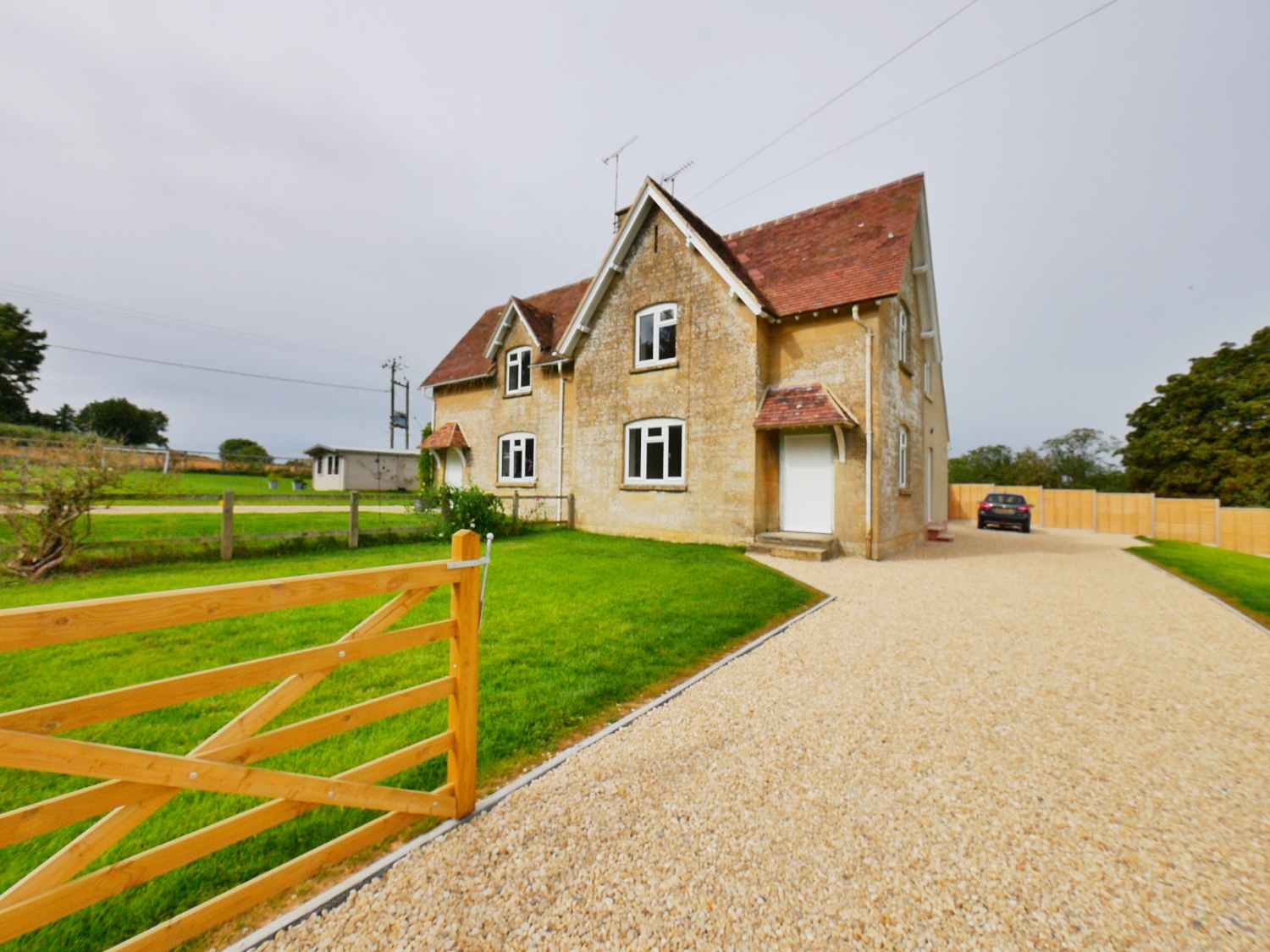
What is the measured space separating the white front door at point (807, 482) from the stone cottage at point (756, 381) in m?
0.04

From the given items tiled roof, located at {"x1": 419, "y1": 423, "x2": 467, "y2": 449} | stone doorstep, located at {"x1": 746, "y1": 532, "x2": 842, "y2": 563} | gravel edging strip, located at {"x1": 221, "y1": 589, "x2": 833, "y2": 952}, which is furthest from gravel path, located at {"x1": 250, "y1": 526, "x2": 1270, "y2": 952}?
tiled roof, located at {"x1": 419, "y1": 423, "x2": 467, "y2": 449}

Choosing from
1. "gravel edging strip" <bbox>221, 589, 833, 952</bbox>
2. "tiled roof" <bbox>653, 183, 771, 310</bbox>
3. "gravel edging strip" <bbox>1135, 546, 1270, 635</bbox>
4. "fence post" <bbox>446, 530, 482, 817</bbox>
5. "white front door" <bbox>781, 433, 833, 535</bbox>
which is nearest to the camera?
"gravel edging strip" <bbox>221, 589, 833, 952</bbox>

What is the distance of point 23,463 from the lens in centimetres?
723

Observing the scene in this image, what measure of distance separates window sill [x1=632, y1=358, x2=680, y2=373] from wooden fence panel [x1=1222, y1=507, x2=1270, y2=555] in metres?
23.9

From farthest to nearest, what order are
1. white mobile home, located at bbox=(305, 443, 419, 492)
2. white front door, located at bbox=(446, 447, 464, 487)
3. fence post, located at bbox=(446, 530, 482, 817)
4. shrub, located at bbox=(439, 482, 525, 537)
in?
white mobile home, located at bbox=(305, 443, 419, 492), white front door, located at bbox=(446, 447, 464, 487), shrub, located at bbox=(439, 482, 525, 537), fence post, located at bbox=(446, 530, 482, 817)

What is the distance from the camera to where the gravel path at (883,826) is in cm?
207

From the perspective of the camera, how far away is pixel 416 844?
2432 mm

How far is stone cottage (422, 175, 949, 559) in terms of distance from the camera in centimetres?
1142

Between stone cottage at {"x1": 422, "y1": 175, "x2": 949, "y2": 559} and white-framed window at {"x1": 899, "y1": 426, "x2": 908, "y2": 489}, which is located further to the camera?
white-framed window at {"x1": 899, "y1": 426, "x2": 908, "y2": 489}

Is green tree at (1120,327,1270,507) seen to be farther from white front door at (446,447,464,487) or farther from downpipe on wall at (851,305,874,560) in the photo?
white front door at (446,447,464,487)

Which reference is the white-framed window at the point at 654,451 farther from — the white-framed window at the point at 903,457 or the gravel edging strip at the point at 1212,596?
the gravel edging strip at the point at 1212,596

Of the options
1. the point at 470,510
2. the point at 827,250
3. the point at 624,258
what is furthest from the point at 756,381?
the point at 470,510

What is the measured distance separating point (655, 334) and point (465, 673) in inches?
490

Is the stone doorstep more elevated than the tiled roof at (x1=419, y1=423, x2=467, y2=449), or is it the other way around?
the tiled roof at (x1=419, y1=423, x2=467, y2=449)
